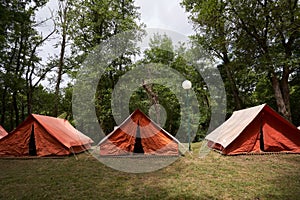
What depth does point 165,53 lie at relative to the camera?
23.6 meters

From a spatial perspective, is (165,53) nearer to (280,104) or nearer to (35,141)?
(280,104)

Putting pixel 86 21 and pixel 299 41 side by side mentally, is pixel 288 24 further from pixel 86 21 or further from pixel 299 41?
pixel 86 21

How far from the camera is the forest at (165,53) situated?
1271 centimetres

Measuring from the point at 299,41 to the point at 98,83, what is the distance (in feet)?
44.5

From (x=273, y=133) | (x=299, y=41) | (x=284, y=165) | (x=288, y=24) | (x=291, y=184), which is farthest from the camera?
(x=299, y=41)

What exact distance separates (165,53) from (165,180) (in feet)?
64.7

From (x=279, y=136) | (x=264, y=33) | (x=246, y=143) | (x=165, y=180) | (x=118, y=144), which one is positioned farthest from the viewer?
(x=264, y=33)

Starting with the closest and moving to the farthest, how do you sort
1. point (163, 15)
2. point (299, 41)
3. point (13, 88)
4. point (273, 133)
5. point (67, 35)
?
point (273, 133), point (299, 41), point (163, 15), point (13, 88), point (67, 35)

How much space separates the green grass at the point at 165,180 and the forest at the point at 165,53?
5.58 meters

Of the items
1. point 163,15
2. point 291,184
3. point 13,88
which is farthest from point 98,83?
point 291,184

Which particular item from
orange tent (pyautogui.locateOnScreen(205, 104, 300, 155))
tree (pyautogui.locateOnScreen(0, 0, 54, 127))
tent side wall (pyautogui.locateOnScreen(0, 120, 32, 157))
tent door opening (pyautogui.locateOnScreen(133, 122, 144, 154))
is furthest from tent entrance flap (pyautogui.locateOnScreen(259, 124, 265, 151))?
tree (pyautogui.locateOnScreen(0, 0, 54, 127))

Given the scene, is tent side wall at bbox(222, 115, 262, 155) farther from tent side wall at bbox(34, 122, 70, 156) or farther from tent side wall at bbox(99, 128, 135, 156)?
tent side wall at bbox(34, 122, 70, 156)

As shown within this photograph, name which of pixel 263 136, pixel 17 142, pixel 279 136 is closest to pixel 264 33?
pixel 279 136

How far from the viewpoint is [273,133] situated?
789cm
